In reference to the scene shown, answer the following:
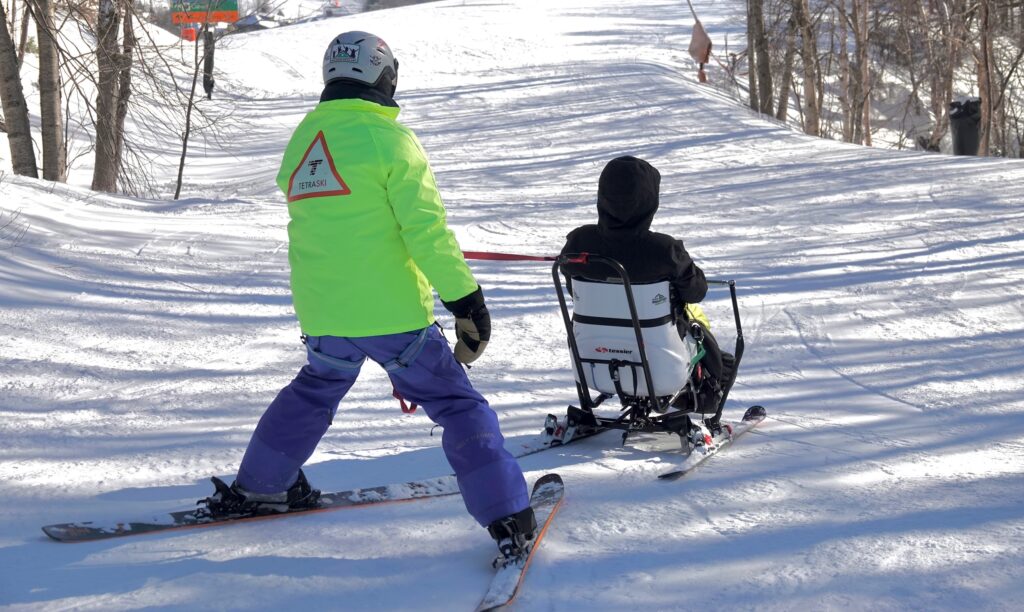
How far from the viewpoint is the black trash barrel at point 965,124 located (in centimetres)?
1705

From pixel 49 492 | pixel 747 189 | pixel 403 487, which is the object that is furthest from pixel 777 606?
pixel 747 189

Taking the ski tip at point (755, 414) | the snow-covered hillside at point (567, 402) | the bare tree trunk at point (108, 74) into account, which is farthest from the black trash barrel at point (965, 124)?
the ski tip at point (755, 414)

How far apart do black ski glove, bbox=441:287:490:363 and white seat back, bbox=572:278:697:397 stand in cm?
106

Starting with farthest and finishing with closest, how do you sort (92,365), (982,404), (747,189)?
(747,189) < (92,365) < (982,404)

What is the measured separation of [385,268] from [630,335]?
137cm

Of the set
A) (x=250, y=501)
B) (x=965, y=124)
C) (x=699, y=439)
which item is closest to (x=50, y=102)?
(x=250, y=501)

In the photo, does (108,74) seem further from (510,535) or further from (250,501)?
(510,535)

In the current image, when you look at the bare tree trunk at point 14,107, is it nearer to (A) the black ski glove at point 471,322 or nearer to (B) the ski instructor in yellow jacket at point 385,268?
(B) the ski instructor in yellow jacket at point 385,268

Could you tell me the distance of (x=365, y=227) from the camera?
3.19m

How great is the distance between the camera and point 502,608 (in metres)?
2.88

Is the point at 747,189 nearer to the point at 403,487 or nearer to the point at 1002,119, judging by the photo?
the point at 403,487

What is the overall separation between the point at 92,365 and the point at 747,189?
8.41 metres

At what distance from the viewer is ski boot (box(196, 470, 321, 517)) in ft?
11.7

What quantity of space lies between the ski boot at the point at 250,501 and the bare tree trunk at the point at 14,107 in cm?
705
